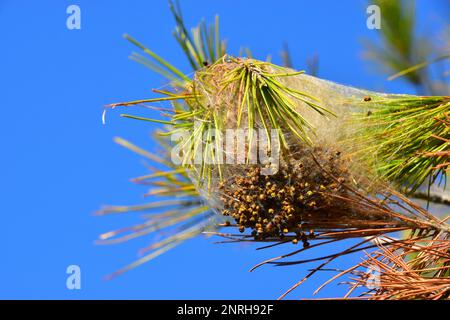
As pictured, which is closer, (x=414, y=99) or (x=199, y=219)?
(x=414, y=99)

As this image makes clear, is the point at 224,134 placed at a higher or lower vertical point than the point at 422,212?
higher
